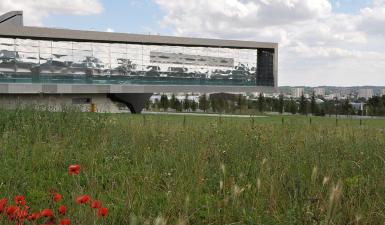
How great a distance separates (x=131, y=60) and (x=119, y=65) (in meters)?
2.16

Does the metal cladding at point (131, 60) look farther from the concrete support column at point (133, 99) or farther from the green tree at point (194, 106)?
the green tree at point (194, 106)

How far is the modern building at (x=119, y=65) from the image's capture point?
55.8 meters

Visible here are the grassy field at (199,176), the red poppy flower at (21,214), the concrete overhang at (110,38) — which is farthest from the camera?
the concrete overhang at (110,38)

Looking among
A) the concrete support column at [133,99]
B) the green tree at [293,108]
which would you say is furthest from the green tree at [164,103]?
the green tree at [293,108]

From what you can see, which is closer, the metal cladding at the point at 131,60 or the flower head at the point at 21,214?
the flower head at the point at 21,214

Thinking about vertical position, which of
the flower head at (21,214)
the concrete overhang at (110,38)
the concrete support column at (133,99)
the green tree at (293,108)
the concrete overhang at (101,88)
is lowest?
the green tree at (293,108)

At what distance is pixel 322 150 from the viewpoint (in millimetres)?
6199

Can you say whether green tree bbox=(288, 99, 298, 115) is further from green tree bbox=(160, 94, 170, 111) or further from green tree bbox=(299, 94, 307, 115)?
green tree bbox=(160, 94, 170, 111)

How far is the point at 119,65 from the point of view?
63156mm

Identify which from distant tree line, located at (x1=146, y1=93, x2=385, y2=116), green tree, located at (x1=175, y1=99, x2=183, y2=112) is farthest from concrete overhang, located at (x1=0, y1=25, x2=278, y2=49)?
green tree, located at (x1=175, y1=99, x2=183, y2=112)

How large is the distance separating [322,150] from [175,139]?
2.66 meters

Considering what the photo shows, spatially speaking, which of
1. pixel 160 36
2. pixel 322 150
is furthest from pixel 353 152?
pixel 160 36

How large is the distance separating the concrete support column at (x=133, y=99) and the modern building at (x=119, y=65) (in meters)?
0.14

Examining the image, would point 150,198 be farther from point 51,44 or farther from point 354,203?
point 51,44
